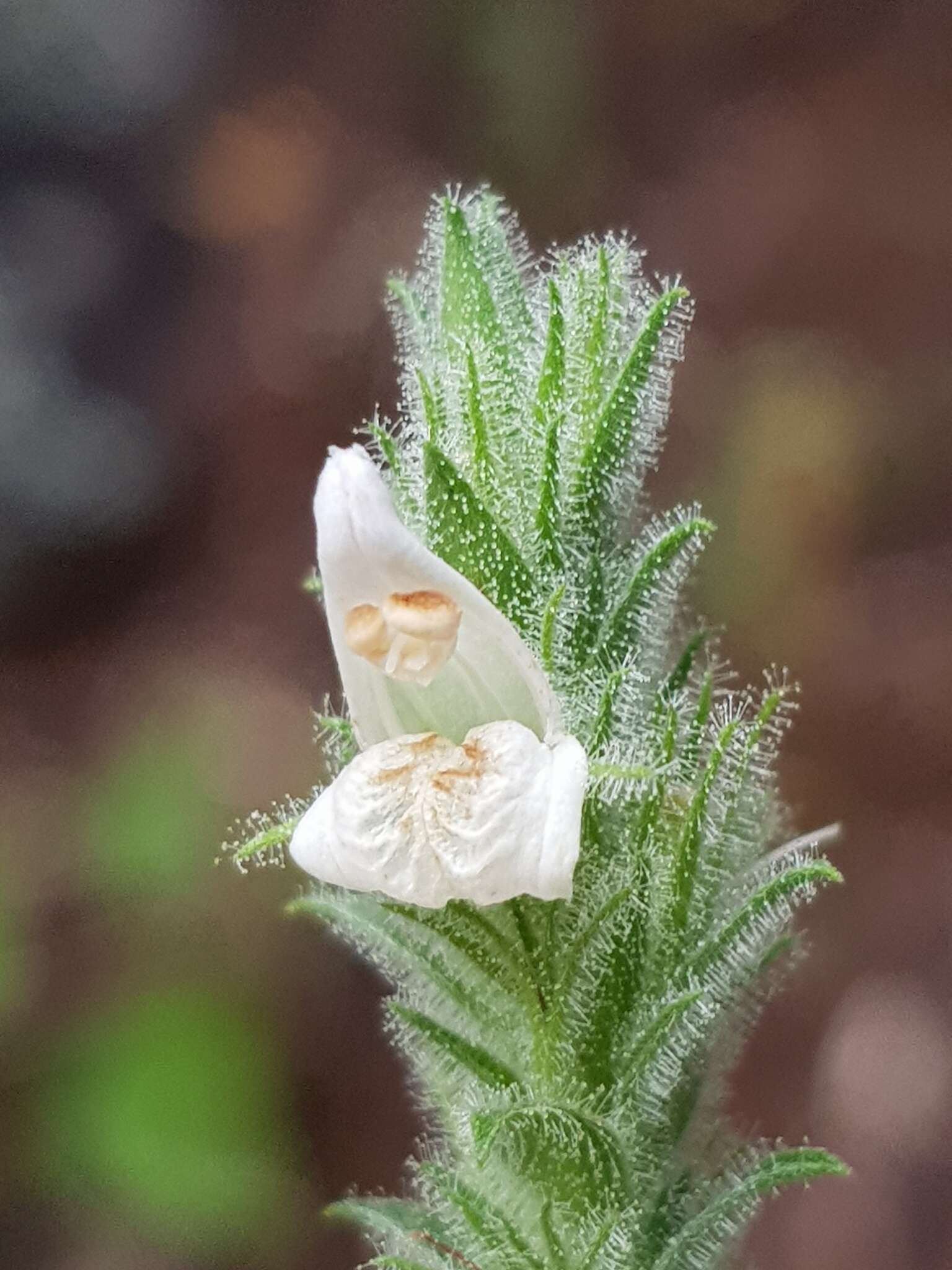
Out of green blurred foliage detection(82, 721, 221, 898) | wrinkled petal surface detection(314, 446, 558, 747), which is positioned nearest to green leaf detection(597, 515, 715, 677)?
wrinkled petal surface detection(314, 446, 558, 747)

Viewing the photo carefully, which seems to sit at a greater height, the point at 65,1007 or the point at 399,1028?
the point at 65,1007

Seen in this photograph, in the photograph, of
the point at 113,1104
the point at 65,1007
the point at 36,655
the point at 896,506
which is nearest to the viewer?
the point at 113,1104

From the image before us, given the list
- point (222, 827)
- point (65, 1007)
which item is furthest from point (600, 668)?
point (65, 1007)

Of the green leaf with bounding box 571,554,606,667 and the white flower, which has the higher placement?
the green leaf with bounding box 571,554,606,667

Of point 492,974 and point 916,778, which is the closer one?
point 492,974

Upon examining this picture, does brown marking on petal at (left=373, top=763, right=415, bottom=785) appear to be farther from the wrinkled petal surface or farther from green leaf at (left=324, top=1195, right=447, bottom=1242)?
green leaf at (left=324, top=1195, right=447, bottom=1242)

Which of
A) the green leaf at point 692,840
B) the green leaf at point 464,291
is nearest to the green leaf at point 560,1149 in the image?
the green leaf at point 692,840

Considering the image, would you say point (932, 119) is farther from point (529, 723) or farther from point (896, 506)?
point (529, 723)
